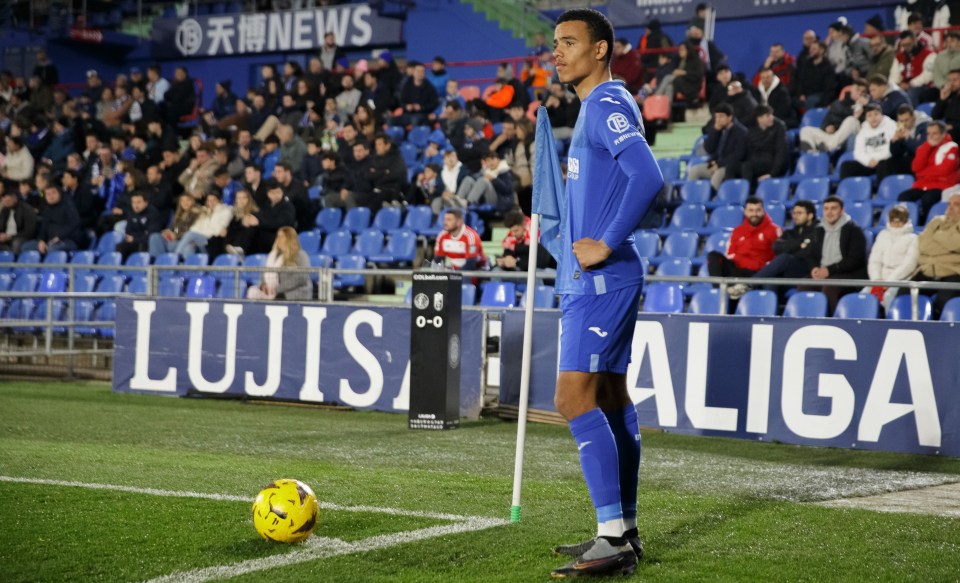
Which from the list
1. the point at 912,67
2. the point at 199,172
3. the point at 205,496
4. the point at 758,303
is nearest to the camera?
the point at 205,496

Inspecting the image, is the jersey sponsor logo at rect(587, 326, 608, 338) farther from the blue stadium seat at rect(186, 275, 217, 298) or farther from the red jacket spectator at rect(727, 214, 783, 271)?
the blue stadium seat at rect(186, 275, 217, 298)

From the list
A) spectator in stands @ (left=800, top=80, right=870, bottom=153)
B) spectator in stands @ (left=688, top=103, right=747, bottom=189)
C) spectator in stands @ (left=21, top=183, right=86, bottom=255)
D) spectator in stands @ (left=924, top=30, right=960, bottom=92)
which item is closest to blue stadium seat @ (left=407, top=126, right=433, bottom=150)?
spectator in stands @ (left=21, top=183, right=86, bottom=255)

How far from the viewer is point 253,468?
716 cm

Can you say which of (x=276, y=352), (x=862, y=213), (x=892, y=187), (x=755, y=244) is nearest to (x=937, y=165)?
(x=892, y=187)

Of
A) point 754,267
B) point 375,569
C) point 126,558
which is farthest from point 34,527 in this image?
point 754,267

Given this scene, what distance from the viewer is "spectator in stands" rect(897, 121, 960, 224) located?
12828 mm

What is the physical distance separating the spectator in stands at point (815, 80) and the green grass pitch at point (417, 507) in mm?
8074

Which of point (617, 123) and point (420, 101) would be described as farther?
point (420, 101)

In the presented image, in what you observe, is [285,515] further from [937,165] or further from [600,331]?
[937,165]

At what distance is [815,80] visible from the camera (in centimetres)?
1627

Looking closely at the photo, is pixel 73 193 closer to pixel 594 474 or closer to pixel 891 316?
pixel 891 316

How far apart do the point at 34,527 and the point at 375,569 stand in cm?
174

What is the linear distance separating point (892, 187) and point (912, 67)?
303cm

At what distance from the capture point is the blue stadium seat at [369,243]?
1639 centimetres
